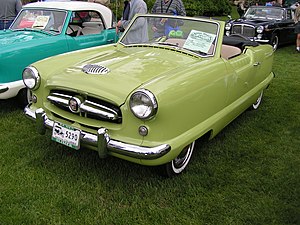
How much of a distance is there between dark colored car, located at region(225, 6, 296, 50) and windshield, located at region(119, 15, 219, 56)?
6.02m

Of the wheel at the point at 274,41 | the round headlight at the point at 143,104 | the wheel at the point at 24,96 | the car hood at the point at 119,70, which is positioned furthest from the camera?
the wheel at the point at 274,41

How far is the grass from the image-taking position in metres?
2.73

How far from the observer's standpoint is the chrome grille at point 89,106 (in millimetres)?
2791

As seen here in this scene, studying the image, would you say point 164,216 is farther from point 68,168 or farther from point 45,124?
point 45,124

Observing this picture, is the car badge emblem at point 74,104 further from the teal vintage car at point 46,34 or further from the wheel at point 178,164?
the teal vintage car at point 46,34

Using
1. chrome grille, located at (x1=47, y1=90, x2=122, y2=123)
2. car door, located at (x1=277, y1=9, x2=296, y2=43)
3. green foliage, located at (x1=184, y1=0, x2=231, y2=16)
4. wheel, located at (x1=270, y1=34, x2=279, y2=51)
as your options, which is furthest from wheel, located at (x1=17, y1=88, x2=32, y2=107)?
green foliage, located at (x1=184, y1=0, x2=231, y2=16)

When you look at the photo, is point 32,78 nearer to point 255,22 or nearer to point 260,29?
point 260,29

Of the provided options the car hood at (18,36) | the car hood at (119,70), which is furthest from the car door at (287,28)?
the car hood at (119,70)

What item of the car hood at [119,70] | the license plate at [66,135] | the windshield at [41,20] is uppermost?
the windshield at [41,20]

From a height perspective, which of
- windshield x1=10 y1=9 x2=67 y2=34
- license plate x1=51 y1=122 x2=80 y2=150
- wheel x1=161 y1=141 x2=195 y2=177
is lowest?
wheel x1=161 y1=141 x2=195 y2=177

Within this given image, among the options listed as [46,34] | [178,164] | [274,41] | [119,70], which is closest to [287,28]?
[274,41]

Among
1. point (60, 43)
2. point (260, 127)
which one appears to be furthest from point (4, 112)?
point (260, 127)

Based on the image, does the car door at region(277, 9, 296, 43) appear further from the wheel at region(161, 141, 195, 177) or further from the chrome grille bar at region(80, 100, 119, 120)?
the chrome grille bar at region(80, 100, 119, 120)

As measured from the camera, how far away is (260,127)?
15.0ft
